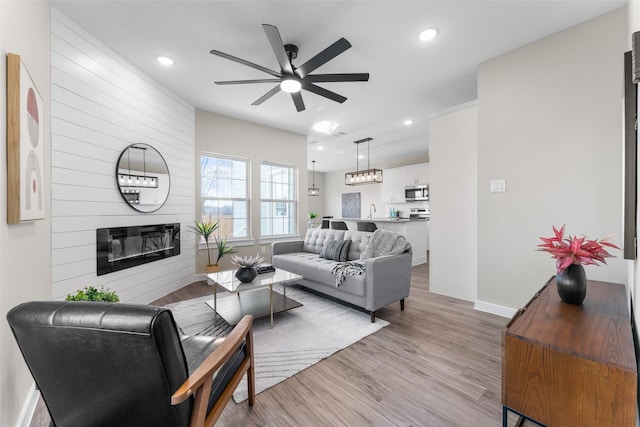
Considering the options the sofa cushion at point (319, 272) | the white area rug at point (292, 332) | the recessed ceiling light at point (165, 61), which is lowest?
the white area rug at point (292, 332)

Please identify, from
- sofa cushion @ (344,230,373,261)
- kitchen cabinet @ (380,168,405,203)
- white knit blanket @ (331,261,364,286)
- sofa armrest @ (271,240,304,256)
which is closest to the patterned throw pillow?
sofa cushion @ (344,230,373,261)

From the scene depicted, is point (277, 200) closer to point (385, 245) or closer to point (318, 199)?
point (385, 245)

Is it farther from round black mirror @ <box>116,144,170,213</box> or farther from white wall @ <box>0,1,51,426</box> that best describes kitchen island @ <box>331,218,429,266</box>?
white wall @ <box>0,1,51,426</box>

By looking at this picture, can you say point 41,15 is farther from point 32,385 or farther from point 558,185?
point 558,185

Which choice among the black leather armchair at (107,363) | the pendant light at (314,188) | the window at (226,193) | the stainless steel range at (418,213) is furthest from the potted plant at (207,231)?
the stainless steel range at (418,213)

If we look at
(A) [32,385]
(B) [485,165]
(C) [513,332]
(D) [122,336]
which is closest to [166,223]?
(A) [32,385]

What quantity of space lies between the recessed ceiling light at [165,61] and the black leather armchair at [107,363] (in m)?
2.93

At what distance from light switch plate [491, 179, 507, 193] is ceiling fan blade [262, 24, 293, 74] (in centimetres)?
244

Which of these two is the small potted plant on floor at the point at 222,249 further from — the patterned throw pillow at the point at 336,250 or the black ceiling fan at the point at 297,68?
the black ceiling fan at the point at 297,68

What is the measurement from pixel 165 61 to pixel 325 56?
6.63 ft

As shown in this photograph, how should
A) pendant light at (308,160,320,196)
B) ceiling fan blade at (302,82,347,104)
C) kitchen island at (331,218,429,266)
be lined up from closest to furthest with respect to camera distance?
ceiling fan blade at (302,82,347,104)
kitchen island at (331,218,429,266)
pendant light at (308,160,320,196)

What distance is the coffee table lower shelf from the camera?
253 cm

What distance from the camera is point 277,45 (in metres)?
2.02

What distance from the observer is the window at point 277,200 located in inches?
203
